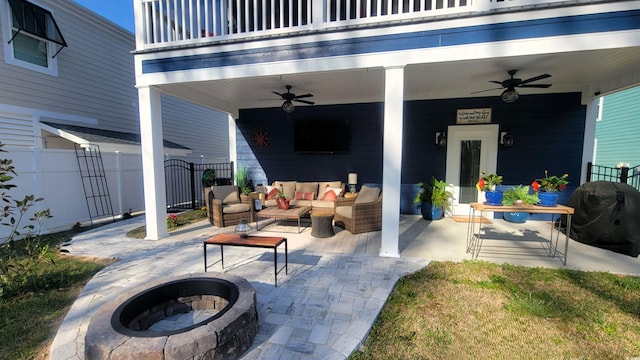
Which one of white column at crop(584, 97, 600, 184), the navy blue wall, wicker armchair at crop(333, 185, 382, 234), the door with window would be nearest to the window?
the navy blue wall

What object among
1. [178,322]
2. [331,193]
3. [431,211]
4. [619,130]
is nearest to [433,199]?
[431,211]

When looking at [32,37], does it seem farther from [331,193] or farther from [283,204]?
[331,193]

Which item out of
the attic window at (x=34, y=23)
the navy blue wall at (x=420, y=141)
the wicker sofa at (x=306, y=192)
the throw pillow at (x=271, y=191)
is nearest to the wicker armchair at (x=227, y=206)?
the wicker sofa at (x=306, y=192)

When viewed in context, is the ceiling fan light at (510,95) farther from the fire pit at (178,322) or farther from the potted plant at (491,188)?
the fire pit at (178,322)

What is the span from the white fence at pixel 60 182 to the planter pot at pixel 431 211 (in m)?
7.59

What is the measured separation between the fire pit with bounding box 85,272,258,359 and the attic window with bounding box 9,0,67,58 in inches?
285

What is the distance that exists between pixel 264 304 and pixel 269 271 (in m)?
0.78

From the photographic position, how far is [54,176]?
5516mm

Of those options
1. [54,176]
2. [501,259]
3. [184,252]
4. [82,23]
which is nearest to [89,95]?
[82,23]

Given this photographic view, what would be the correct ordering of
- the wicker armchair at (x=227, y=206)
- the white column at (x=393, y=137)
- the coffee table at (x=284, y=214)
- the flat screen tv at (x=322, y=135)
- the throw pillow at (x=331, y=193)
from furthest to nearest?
the flat screen tv at (x=322, y=135) → the throw pillow at (x=331, y=193) → the wicker armchair at (x=227, y=206) → the coffee table at (x=284, y=214) → the white column at (x=393, y=137)

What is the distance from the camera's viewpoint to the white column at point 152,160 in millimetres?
4594

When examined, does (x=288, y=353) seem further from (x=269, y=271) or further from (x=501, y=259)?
(x=501, y=259)

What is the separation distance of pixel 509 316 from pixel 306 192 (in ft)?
15.9

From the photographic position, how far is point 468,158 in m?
6.50
